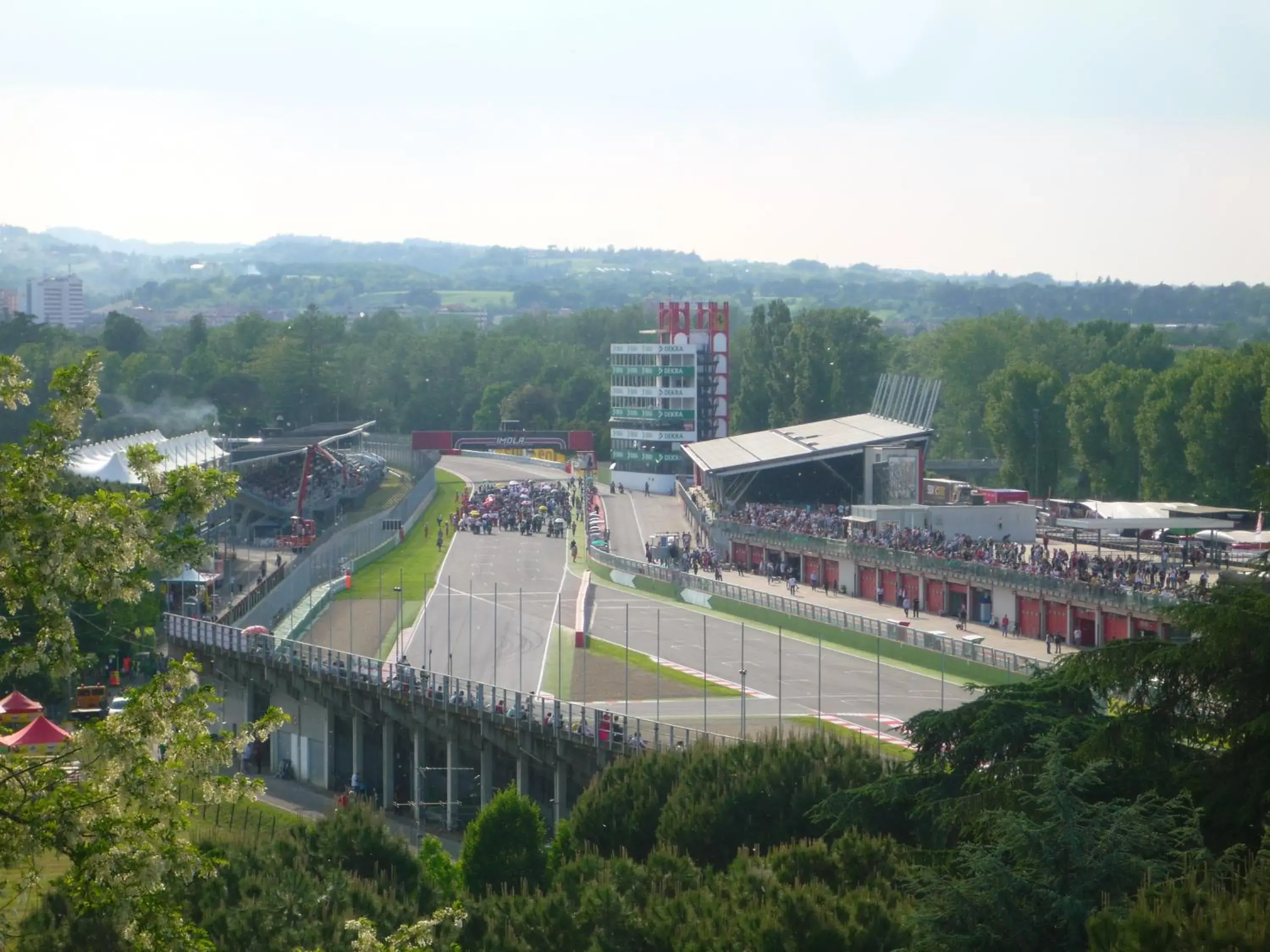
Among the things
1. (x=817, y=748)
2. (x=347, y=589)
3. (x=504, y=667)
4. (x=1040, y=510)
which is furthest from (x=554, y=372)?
(x=817, y=748)

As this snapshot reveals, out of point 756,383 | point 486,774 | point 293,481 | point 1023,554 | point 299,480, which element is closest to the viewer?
point 486,774

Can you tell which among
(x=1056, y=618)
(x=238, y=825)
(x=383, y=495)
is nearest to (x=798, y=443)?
(x=383, y=495)

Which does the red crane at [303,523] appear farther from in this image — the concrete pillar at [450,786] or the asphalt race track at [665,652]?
the concrete pillar at [450,786]

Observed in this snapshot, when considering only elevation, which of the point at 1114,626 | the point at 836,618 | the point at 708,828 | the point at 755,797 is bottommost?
the point at 836,618

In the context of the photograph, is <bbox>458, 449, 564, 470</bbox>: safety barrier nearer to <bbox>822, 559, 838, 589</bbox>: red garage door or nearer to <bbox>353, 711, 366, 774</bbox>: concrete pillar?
<bbox>822, 559, 838, 589</bbox>: red garage door

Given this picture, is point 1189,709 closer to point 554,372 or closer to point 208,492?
point 208,492

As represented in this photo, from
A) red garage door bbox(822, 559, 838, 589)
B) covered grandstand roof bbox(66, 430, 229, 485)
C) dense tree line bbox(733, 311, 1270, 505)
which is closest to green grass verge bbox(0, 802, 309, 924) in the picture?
dense tree line bbox(733, 311, 1270, 505)

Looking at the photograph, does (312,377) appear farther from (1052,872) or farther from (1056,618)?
(1052,872)
